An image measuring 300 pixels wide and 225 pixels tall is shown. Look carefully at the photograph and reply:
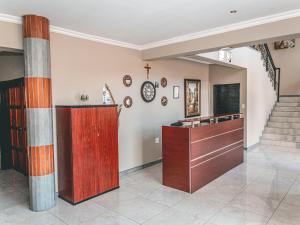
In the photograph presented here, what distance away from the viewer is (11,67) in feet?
15.4

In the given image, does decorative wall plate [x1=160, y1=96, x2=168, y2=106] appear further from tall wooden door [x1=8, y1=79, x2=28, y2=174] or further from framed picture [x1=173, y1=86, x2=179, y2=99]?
tall wooden door [x1=8, y1=79, x2=28, y2=174]

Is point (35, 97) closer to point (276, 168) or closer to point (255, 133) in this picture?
point (276, 168)

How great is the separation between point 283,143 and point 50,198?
6.43 m

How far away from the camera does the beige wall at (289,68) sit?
845cm

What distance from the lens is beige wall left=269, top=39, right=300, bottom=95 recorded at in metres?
8.45

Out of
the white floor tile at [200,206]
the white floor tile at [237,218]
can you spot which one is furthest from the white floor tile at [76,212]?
the white floor tile at [237,218]

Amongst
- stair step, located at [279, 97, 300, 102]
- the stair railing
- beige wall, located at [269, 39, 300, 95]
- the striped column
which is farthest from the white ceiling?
beige wall, located at [269, 39, 300, 95]

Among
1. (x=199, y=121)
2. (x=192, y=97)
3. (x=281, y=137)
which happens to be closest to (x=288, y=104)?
(x=281, y=137)

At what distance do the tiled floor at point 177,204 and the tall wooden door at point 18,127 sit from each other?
1.70 ft

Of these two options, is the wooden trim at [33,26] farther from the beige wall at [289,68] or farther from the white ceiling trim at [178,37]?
the beige wall at [289,68]

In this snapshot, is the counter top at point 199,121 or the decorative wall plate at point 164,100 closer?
the counter top at point 199,121

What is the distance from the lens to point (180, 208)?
3.16 m

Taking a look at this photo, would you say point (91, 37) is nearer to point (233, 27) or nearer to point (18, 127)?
point (233, 27)

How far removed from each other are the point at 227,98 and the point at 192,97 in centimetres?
139
